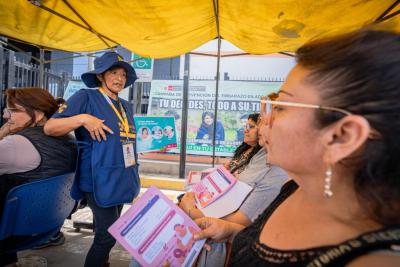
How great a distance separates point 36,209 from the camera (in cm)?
181

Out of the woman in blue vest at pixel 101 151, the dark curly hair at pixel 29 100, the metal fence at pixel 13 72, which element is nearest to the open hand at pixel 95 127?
the woman in blue vest at pixel 101 151

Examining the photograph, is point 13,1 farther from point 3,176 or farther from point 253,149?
point 253,149

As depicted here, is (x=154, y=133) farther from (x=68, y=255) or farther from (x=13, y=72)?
(x=13, y=72)

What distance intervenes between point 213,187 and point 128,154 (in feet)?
2.47

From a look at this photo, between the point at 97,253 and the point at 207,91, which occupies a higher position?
the point at 207,91

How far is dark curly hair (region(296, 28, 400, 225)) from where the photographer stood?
0.58 m

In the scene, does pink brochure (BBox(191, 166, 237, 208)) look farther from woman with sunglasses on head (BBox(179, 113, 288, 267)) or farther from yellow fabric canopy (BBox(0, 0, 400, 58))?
yellow fabric canopy (BBox(0, 0, 400, 58))

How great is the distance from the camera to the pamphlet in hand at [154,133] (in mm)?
4531

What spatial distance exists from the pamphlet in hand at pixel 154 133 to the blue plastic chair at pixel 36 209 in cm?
241

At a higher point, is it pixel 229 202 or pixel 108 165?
pixel 108 165

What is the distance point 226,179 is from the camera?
1.63m

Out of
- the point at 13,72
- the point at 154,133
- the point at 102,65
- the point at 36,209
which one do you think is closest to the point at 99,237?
the point at 36,209

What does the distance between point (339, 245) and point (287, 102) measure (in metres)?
0.36

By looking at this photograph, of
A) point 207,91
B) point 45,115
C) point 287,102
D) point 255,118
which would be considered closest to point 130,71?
point 45,115
